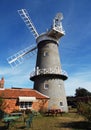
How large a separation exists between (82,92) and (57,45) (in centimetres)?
3601

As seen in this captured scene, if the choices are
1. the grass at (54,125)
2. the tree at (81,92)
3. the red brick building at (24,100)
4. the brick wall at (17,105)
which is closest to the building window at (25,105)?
the red brick building at (24,100)

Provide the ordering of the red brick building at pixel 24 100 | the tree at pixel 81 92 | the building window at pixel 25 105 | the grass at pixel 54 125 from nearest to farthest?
the grass at pixel 54 125 < the red brick building at pixel 24 100 < the building window at pixel 25 105 < the tree at pixel 81 92

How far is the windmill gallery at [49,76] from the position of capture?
101ft

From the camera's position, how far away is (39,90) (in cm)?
3178

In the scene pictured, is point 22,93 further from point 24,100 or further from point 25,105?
point 24,100

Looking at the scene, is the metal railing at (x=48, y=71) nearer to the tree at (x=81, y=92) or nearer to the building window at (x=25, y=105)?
the building window at (x=25, y=105)

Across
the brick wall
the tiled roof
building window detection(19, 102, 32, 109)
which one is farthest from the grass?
the tiled roof

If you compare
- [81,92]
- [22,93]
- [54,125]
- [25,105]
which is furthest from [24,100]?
[81,92]

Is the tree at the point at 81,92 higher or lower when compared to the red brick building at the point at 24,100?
higher

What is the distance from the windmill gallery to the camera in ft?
101

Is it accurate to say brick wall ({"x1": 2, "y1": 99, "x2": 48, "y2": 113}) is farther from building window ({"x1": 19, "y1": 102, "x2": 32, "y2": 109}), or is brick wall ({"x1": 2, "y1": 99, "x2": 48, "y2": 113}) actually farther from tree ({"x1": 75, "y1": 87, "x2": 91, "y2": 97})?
tree ({"x1": 75, "y1": 87, "x2": 91, "y2": 97})

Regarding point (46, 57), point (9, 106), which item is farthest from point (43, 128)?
point (46, 57)

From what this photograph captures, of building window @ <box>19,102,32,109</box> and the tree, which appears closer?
building window @ <box>19,102,32,109</box>

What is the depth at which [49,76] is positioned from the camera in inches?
1225
